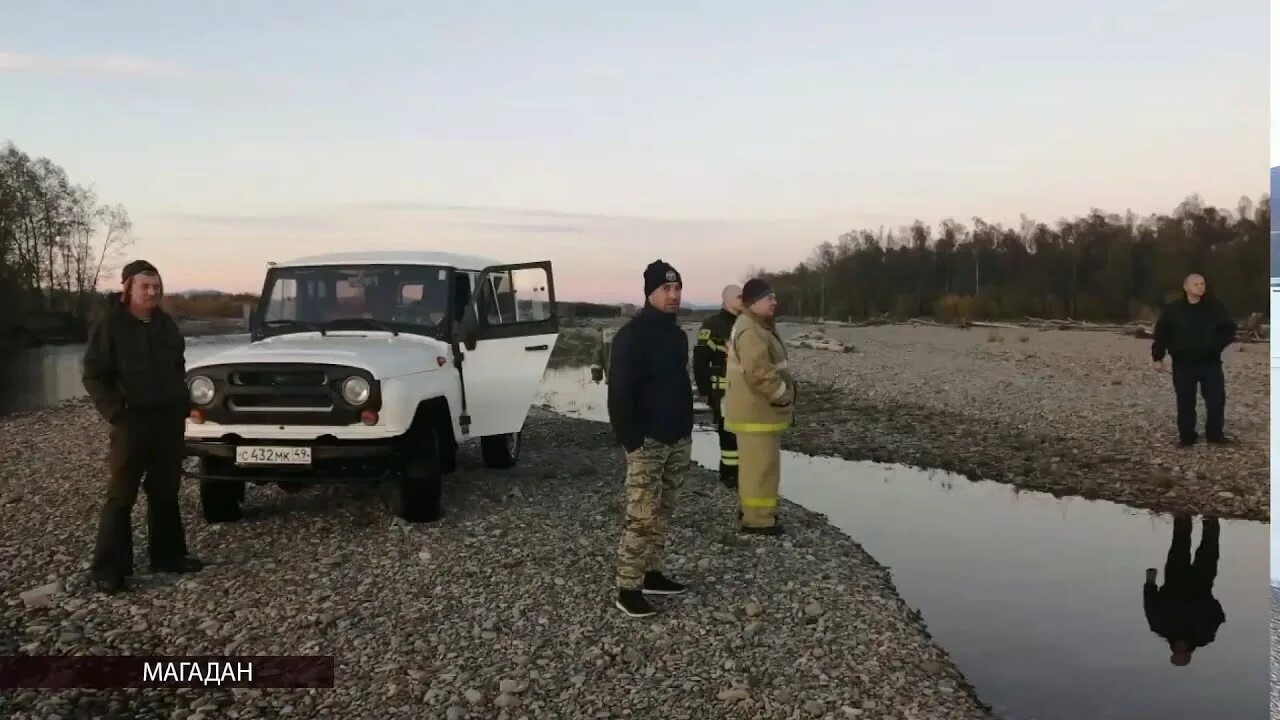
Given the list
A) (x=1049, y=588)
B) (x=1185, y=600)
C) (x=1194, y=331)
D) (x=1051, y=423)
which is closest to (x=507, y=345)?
(x=1049, y=588)

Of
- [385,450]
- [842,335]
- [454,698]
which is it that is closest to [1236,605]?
[454,698]

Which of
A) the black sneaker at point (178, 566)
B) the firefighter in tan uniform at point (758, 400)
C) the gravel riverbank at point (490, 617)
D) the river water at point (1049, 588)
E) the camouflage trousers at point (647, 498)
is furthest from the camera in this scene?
the firefighter in tan uniform at point (758, 400)

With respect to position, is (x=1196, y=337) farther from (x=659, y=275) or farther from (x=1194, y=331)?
(x=659, y=275)

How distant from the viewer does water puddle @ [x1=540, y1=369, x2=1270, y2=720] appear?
504 centimetres

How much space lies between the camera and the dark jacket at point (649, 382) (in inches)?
200

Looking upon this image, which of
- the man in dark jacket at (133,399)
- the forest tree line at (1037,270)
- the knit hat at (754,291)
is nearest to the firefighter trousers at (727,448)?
the knit hat at (754,291)

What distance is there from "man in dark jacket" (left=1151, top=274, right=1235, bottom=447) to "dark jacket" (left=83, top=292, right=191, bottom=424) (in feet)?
31.4

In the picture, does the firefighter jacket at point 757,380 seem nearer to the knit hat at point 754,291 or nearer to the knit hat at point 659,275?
the knit hat at point 754,291

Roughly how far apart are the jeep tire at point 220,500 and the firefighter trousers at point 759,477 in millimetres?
3943

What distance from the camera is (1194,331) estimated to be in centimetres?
1023

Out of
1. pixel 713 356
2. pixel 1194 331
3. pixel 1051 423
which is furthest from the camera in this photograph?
pixel 1051 423

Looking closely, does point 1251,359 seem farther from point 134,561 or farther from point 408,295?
point 134,561

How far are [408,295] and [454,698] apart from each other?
433 centimetres

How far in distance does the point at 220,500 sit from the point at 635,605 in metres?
3.85
